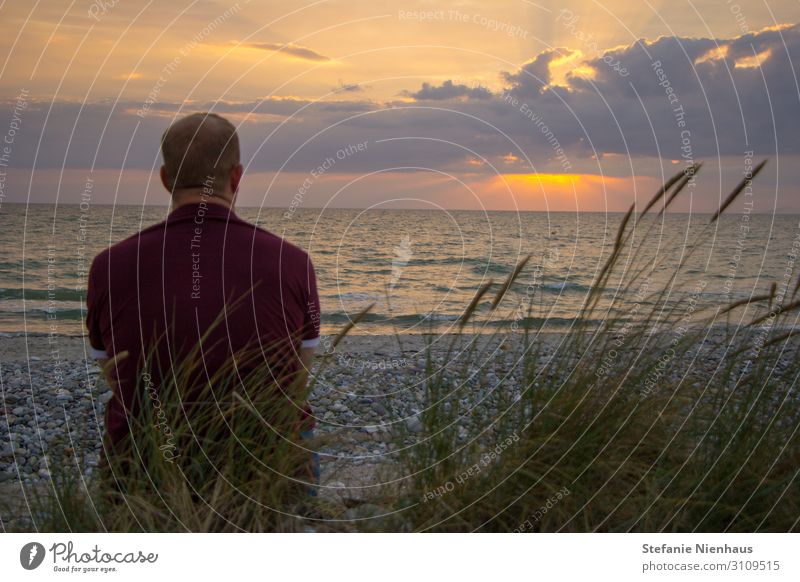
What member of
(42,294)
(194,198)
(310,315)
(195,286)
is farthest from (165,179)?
(42,294)

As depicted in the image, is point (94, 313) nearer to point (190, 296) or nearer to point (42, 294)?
point (190, 296)

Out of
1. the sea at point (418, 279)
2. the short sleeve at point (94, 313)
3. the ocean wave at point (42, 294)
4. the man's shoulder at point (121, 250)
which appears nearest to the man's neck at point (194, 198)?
the man's shoulder at point (121, 250)

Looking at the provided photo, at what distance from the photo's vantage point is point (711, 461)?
2.72 meters

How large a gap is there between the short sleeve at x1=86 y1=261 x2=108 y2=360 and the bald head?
44cm

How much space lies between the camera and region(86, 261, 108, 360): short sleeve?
256cm

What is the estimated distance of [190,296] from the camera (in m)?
2.54

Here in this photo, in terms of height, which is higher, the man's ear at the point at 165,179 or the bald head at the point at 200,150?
the bald head at the point at 200,150

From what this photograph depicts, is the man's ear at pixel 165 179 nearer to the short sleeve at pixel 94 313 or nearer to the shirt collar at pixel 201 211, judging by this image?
the shirt collar at pixel 201 211

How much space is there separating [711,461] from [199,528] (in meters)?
1.89

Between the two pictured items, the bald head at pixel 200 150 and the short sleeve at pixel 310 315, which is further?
the short sleeve at pixel 310 315

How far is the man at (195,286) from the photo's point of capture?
2.54 m

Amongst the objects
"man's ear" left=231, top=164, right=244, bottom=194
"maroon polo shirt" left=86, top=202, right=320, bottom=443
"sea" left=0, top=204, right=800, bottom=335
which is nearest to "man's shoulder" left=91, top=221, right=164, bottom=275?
"maroon polo shirt" left=86, top=202, right=320, bottom=443

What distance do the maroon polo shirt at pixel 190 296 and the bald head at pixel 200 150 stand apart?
4.2 inches
